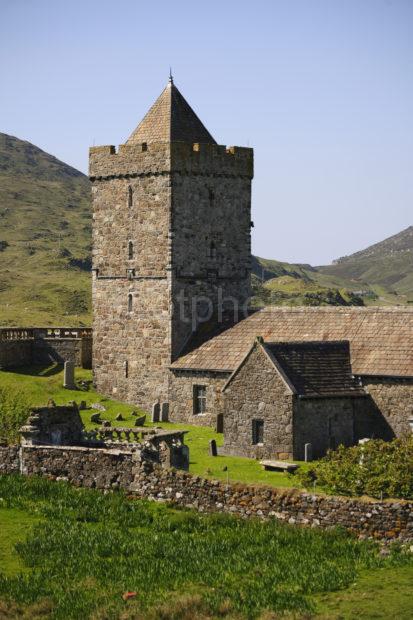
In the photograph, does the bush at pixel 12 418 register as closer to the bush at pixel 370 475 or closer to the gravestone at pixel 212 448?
the gravestone at pixel 212 448

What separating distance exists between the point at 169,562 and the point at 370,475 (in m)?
7.96

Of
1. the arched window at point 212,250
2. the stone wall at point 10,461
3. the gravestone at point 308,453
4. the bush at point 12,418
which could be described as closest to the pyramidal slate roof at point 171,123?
the arched window at point 212,250

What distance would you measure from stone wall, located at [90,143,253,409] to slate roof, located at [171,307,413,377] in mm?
1766

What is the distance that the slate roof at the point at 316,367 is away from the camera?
126ft

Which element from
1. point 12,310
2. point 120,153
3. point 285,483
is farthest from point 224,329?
point 12,310

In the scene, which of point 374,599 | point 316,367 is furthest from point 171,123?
point 374,599

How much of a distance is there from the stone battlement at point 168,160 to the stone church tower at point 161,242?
0.15 feet

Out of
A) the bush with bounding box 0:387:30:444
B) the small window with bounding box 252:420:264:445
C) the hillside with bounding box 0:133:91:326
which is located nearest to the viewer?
the bush with bounding box 0:387:30:444

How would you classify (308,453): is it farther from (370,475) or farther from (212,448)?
(370,475)

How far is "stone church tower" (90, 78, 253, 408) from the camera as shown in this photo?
4753cm

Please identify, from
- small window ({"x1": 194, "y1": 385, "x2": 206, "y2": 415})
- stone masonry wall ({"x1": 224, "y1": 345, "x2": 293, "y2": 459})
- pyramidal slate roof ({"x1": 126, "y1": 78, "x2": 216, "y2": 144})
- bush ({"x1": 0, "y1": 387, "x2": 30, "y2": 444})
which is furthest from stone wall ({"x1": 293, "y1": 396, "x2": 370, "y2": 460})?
pyramidal slate roof ({"x1": 126, "y1": 78, "x2": 216, "y2": 144})

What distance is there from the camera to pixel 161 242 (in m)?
47.6

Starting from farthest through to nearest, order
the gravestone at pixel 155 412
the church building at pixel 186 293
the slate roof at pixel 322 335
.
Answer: the gravestone at pixel 155 412 < the church building at pixel 186 293 < the slate roof at pixel 322 335

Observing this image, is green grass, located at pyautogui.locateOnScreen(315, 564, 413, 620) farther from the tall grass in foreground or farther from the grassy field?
the grassy field
